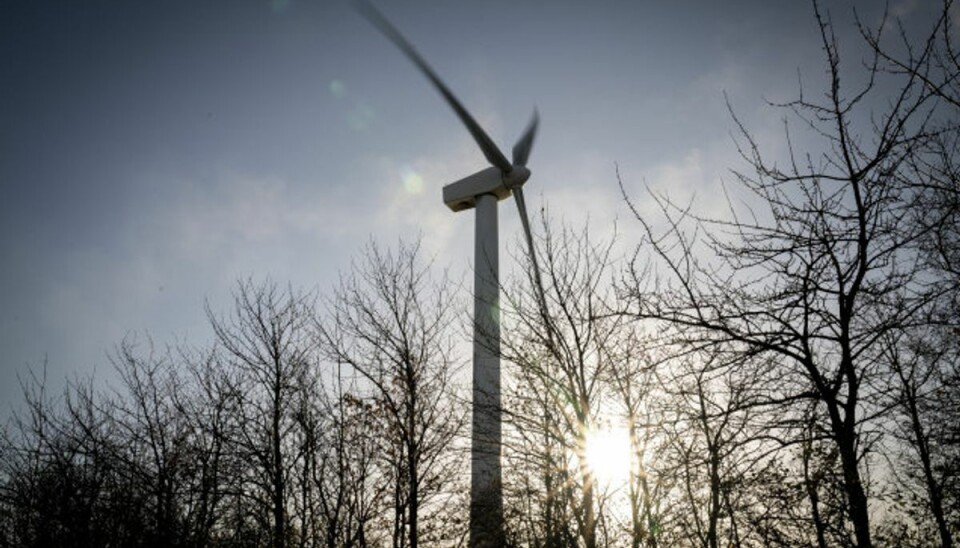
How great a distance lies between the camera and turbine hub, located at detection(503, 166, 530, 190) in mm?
15266

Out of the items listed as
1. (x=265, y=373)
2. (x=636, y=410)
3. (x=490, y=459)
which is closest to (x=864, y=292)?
(x=636, y=410)

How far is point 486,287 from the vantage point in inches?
452

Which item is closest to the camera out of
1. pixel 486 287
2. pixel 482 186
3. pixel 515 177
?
pixel 486 287

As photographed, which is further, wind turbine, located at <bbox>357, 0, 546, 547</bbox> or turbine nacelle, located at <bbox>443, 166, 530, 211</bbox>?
turbine nacelle, located at <bbox>443, 166, 530, 211</bbox>

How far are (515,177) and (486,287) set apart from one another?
502cm

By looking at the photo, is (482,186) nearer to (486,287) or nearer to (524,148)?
(524,148)

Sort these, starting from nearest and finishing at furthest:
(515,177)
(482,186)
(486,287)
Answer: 1. (486,287)
2. (515,177)
3. (482,186)

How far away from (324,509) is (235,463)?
2.81m

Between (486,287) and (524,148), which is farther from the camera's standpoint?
(524,148)

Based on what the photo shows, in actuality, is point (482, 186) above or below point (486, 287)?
above

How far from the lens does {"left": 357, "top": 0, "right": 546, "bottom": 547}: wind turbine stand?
9.38 metres

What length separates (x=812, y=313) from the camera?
4.20 m

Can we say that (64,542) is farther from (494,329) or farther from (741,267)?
(741,267)

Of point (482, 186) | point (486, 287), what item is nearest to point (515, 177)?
point (482, 186)
